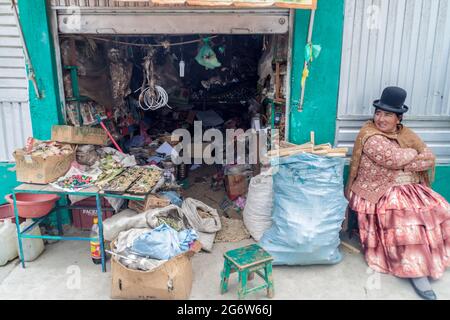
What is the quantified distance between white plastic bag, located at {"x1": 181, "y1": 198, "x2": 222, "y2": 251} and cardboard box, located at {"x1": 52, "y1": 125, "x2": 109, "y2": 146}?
1354 millimetres

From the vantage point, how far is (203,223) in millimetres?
4438

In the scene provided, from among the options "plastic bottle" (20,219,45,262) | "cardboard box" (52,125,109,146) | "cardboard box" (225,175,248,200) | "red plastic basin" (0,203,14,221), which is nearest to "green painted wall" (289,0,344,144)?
"cardboard box" (225,175,248,200)

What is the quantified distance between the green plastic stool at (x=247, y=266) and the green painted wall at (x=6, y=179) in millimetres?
2993

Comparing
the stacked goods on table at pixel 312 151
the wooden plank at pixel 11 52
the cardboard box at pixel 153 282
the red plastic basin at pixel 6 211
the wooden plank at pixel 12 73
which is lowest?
the cardboard box at pixel 153 282

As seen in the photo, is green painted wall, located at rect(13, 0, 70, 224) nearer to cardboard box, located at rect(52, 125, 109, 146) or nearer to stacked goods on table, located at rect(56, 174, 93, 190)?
cardboard box, located at rect(52, 125, 109, 146)

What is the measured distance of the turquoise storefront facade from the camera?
411cm

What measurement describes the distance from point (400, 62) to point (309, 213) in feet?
7.11

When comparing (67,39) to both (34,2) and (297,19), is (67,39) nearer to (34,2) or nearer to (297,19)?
(34,2)

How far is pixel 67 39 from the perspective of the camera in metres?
4.46

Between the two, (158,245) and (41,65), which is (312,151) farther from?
(41,65)

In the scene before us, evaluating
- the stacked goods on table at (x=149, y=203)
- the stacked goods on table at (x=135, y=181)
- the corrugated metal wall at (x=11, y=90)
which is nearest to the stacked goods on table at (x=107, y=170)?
the stacked goods on table at (x=135, y=181)

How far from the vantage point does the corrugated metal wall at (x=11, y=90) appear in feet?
13.8

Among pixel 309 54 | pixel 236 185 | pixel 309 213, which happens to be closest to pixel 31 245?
pixel 236 185

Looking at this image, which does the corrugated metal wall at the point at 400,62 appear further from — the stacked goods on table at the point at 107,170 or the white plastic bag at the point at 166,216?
the stacked goods on table at the point at 107,170
